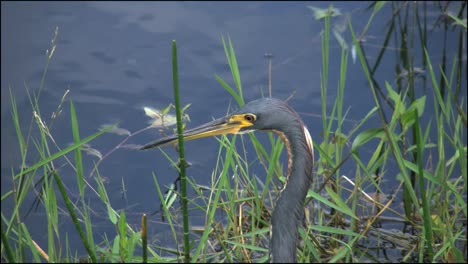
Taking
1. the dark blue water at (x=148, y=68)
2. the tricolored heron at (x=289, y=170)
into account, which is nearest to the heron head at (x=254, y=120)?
the tricolored heron at (x=289, y=170)

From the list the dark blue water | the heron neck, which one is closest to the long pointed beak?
the heron neck

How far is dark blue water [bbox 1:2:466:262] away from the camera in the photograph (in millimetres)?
4080

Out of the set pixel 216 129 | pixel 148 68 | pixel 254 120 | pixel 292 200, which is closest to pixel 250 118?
pixel 254 120

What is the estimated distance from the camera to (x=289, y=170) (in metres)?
2.24

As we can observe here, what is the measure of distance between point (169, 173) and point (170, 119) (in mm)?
414

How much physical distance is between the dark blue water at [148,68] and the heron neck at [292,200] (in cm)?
158

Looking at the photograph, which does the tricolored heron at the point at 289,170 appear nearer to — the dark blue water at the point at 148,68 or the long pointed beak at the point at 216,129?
the long pointed beak at the point at 216,129

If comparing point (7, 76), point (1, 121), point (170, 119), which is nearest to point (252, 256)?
point (170, 119)

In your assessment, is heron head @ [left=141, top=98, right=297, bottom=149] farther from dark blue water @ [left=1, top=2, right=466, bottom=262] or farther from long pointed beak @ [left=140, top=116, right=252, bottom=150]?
dark blue water @ [left=1, top=2, right=466, bottom=262]

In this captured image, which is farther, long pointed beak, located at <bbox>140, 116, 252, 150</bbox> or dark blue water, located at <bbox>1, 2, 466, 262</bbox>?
dark blue water, located at <bbox>1, 2, 466, 262</bbox>

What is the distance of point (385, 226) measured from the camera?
3570mm

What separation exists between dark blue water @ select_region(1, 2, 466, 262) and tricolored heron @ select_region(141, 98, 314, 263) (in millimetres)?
1574

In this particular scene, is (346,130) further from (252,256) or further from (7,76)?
(7,76)

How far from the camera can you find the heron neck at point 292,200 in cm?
223
